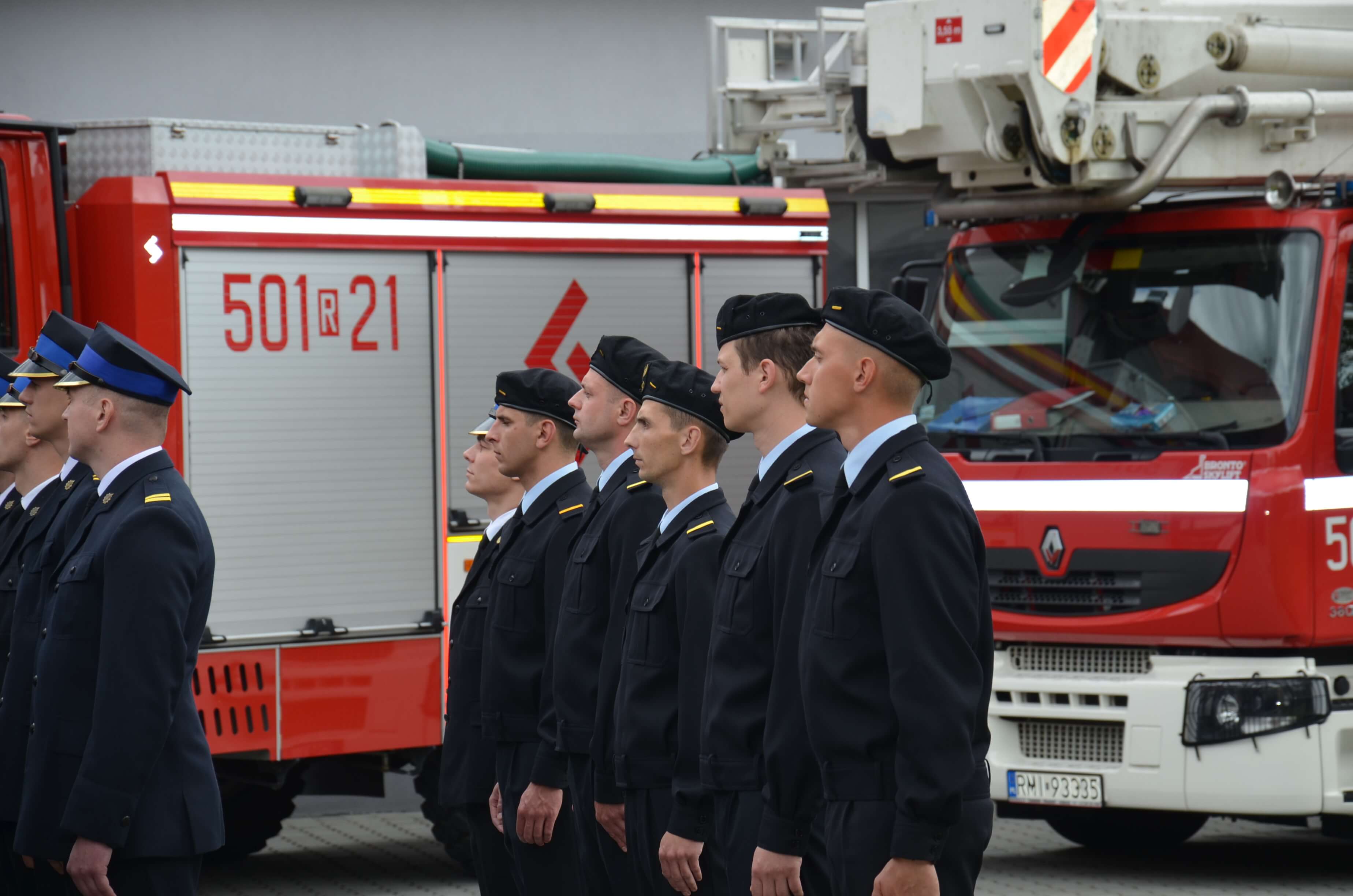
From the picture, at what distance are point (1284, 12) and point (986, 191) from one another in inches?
60.0

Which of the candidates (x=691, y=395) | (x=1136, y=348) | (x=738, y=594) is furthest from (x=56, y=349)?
(x=1136, y=348)

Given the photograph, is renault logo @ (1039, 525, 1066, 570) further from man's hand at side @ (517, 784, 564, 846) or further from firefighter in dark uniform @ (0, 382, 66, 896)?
firefighter in dark uniform @ (0, 382, 66, 896)

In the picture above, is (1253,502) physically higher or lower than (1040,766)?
higher

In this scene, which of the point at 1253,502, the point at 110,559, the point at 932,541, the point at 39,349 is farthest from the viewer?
the point at 1253,502

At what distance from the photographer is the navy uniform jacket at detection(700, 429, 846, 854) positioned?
4367mm

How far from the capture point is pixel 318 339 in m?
8.01

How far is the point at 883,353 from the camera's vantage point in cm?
411

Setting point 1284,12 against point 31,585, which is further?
point 1284,12

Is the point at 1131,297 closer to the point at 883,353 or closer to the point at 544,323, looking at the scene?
the point at 544,323

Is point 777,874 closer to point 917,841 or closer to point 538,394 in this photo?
point 917,841

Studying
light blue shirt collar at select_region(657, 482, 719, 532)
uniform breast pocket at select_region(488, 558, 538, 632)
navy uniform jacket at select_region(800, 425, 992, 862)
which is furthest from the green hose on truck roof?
navy uniform jacket at select_region(800, 425, 992, 862)

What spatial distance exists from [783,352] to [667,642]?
80cm

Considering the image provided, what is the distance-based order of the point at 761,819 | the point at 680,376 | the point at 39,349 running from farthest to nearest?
the point at 39,349
the point at 680,376
the point at 761,819

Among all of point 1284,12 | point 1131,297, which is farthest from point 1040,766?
point 1284,12
